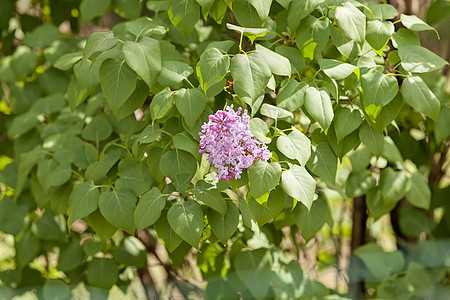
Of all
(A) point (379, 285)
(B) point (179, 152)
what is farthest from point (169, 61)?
(A) point (379, 285)

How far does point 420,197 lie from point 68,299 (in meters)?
0.95

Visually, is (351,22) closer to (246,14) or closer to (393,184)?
(246,14)

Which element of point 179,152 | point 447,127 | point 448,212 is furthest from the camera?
point 448,212

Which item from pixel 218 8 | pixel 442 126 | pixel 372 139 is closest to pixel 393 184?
pixel 442 126

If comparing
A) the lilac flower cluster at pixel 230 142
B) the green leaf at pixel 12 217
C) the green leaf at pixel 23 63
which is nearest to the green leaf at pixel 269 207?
the lilac flower cluster at pixel 230 142

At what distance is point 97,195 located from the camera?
1.15 meters

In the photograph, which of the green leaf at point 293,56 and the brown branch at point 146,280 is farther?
the brown branch at point 146,280

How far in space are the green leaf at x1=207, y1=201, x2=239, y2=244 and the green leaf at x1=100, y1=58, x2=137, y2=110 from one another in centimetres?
28

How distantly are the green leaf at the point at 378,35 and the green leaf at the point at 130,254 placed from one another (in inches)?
32.0

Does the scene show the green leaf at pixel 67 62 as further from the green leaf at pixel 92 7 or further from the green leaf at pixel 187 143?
the green leaf at pixel 187 143

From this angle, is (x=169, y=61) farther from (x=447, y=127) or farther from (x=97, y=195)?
(x=447, y=127)

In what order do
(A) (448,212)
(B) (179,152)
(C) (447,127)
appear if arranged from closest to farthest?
(B) (179,152)
(C) (447,127)
(A) (448,212)

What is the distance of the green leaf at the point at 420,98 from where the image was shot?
1090 millimetres

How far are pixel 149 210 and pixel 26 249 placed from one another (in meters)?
0.67
